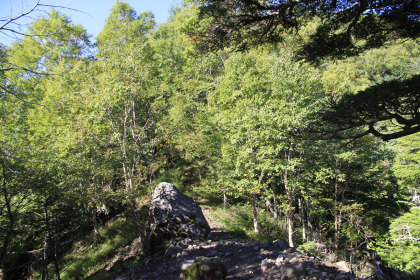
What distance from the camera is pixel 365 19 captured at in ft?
16.0

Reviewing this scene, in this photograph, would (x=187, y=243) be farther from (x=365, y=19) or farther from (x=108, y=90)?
(x=365, y=19)

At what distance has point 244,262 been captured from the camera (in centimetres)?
569

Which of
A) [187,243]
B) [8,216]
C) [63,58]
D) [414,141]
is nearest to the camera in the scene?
[8,216]

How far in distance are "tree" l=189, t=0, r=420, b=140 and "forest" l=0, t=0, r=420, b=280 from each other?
0.03 meters

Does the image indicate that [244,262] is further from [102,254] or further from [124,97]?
[102,254]

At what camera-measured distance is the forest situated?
14.4ft

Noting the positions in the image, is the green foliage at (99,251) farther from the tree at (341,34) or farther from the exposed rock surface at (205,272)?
the tree at (341,34)

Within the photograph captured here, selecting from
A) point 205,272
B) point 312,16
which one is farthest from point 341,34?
point 205,272

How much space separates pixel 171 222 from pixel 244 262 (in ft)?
12.0

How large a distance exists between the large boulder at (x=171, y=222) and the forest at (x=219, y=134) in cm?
100

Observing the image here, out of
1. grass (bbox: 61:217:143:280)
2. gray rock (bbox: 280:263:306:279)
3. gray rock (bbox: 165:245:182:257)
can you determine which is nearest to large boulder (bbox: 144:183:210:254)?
gray rock (bbox: 165:245:182:257)

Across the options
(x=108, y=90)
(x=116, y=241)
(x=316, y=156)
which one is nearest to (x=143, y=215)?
(x=116, y=241)

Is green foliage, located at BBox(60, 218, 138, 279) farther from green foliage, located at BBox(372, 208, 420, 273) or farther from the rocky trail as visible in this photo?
green foliage, located at BBox(372, 208, 420, 273)

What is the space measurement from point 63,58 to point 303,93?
16.9m
